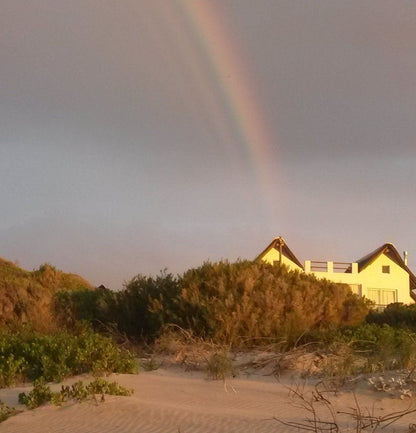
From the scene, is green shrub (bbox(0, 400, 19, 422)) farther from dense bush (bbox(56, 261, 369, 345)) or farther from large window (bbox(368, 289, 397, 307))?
large window (bbox(368, 289, 397, 307))

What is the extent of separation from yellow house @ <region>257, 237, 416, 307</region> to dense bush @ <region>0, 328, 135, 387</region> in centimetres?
3579

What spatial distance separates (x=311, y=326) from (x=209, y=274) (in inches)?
107

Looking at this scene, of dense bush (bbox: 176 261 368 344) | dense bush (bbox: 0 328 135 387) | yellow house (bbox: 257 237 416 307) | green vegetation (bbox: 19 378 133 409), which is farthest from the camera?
yellow house (bbox: 257 237 416 307)

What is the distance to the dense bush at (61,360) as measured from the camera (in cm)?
1070

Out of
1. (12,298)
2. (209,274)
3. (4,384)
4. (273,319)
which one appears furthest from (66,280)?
(4,384)

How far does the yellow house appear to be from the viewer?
158 feet

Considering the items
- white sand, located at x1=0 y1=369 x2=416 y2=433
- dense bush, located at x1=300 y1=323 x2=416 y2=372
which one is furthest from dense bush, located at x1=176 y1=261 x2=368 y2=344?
white sand, located at x1=0 y1=369 x2=416 y2=433

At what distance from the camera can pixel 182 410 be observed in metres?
8.56

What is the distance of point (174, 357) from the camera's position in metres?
13.2

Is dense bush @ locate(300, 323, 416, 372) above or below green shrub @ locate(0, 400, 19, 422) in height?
above

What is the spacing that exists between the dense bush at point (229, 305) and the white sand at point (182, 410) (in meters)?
4.84

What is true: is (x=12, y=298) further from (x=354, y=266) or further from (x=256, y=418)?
(x=354, y=266)

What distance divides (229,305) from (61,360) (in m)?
5.77

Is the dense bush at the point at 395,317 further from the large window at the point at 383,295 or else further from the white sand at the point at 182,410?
the large window at the point at 383,295
